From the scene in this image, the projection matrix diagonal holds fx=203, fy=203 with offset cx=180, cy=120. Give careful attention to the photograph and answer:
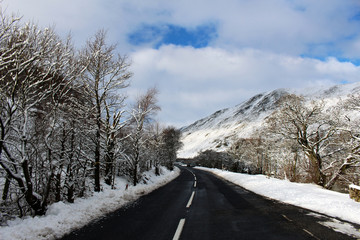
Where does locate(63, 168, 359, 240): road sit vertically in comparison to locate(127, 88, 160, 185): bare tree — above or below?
below

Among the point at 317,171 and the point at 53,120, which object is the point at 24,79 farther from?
the point at 317,171

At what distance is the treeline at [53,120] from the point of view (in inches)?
249

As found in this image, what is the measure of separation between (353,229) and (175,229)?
221 inches

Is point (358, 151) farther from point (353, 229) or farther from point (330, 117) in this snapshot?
point (353, 229)

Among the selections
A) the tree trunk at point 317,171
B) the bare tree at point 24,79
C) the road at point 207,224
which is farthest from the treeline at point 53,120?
the tree trunk at point 317,171

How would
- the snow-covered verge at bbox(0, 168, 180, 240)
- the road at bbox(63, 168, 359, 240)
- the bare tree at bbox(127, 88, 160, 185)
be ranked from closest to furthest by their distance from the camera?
the snow-covered verge at bbox(0, 168, 180, 240) → the road at bbox(63, 168, 359, 240) → the bare tree at bbox(127, 88, 160, 185)

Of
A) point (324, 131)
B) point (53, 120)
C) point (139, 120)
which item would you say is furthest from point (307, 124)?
point (53, 120)

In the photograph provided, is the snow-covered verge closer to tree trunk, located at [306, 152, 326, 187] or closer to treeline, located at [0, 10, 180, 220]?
treeline, located at [0, 10, 180, 220]

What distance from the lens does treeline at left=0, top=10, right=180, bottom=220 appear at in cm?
632

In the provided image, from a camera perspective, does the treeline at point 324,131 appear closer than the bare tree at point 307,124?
Yes

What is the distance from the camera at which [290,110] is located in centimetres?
2025

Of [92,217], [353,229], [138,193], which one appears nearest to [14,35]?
[92,217]

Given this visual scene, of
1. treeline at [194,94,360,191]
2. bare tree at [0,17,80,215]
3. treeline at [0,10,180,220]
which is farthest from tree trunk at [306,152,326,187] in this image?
bare tree at [0,17,80,215]

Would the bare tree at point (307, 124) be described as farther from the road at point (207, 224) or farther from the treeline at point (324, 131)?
the road at point (207, 224)
